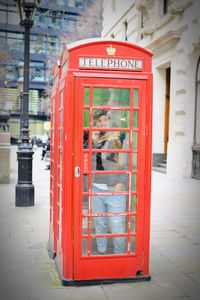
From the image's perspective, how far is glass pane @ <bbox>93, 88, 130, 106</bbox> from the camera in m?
4.56

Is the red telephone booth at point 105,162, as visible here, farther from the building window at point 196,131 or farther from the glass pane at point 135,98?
the building window at point 196,131

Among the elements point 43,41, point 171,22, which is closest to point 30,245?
point 171,22

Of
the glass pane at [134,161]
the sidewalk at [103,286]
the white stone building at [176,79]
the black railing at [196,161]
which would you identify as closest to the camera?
the sidewalk at [103,286]

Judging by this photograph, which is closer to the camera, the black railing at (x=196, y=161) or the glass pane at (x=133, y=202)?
the glass pane at (x=133, y=202)

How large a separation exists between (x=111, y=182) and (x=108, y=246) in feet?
2.33

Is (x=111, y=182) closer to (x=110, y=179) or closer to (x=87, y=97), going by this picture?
(x=110, y=179)

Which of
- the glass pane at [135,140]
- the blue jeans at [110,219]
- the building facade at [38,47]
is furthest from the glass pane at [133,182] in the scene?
the building facade at [38,47]

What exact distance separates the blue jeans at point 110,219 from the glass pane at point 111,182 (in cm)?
6

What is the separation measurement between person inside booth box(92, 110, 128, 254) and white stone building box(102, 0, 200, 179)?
36.2 ft

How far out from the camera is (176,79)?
1688cm

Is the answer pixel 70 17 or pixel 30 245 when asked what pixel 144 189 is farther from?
pixel 70 17

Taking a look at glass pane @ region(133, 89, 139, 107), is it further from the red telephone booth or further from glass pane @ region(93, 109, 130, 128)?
glass pane @ region(93, 109, 130, 128)

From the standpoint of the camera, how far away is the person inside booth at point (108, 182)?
4.60m

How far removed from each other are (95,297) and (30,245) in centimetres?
218
